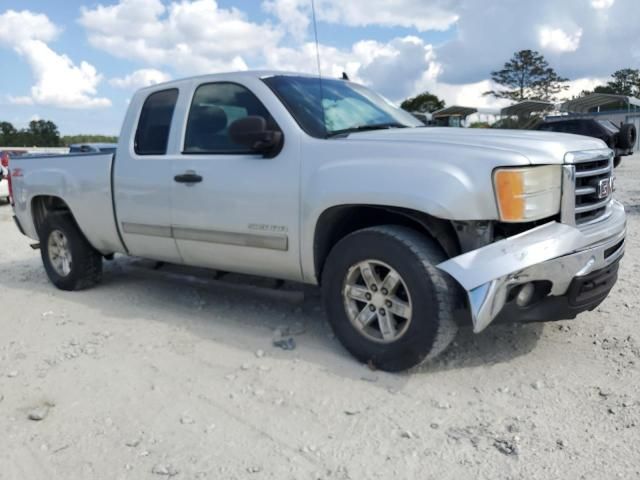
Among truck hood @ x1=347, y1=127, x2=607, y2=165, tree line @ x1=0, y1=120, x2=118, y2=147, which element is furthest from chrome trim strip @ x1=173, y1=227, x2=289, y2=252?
tree line @ x1=0, y1=120, x2=118, y2=147

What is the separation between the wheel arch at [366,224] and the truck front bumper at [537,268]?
353mm

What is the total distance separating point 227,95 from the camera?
429 centimetres

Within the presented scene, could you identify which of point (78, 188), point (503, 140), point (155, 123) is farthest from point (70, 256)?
point (503, 140)

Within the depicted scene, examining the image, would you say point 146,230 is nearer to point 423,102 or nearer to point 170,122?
point 170,122

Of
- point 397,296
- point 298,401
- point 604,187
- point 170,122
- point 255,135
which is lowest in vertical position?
point 298,401

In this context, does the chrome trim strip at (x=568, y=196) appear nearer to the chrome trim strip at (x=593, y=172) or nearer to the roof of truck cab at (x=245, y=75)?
the chrome trim strip at (x=593, y=172)

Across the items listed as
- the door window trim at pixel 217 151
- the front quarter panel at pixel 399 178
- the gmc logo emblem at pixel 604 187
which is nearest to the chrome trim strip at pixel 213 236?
the front quarter panel at pixel 399 178

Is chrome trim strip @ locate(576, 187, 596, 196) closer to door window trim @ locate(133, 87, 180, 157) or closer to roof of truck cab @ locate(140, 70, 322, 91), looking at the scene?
roof of truck cab @ locate(140, 70, 322, 91)

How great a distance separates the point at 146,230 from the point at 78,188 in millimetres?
1035

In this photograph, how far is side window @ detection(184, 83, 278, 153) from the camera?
413cm

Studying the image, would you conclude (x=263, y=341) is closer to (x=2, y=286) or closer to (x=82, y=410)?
(x=82, y=410)

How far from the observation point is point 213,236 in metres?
4.21

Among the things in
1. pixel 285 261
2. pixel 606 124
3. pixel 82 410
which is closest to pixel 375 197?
pixel 285 261

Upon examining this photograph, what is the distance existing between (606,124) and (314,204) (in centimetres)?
1631
